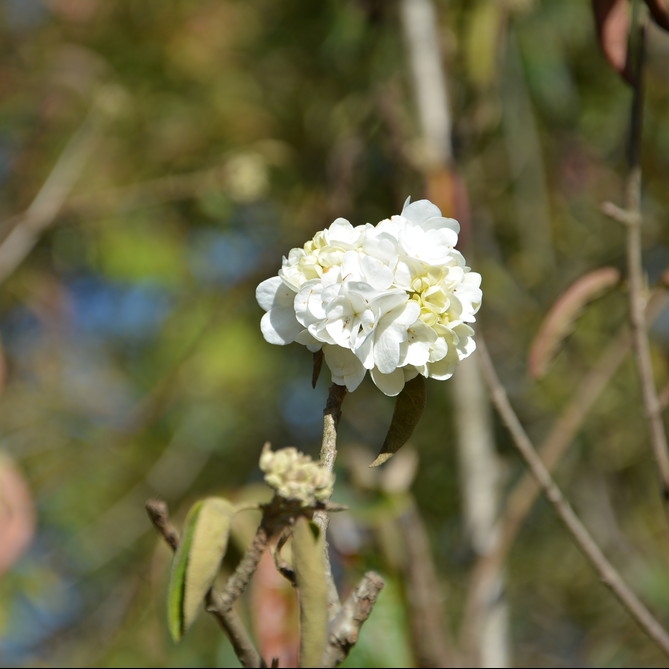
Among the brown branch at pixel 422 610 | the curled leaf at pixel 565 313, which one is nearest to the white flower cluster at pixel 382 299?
the curled leaf at pixel 565 313

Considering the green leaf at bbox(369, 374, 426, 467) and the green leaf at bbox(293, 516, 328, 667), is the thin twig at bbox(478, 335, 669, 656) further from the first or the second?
the green leaf at bbox(293, 516, 328, 667)

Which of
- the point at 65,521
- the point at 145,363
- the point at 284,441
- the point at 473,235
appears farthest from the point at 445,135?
the point at 65,521

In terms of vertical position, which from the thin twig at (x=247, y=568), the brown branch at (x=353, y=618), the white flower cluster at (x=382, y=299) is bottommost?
the brown branch at (x=353, y=618)

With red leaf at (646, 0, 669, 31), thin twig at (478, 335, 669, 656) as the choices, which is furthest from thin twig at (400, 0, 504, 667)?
red leaf at (646, 0, 669, 31)

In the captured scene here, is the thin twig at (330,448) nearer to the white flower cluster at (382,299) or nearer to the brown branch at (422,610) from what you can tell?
the white flower cluster at (382,299)

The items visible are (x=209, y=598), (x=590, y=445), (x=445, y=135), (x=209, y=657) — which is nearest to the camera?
(x=209, y=598)

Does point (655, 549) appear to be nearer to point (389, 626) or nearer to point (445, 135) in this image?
point (445, 135)

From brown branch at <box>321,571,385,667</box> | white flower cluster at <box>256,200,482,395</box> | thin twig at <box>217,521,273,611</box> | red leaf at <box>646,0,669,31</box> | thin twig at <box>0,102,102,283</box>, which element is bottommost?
brown branch at <box>321,571,385,667</box>
